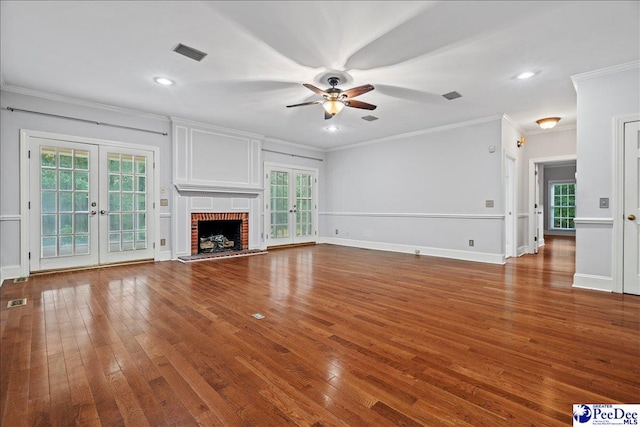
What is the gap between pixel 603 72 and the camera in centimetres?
366

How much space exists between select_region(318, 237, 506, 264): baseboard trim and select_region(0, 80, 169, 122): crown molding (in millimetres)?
5157

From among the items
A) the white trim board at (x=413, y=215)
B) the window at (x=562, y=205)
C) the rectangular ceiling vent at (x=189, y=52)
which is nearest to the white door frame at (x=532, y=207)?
the white trim board at (x=413, y=215)

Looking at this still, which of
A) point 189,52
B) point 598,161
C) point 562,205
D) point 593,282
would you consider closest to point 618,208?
point 598,161

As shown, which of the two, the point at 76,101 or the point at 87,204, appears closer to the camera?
the point at 76,101

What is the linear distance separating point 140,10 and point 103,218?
3725mm

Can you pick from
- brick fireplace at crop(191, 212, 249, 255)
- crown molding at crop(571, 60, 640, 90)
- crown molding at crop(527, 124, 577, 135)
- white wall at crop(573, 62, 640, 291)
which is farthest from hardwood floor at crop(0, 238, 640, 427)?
crown molding at crop(527, 124, 577, 135)

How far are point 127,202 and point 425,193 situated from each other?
5.93 m

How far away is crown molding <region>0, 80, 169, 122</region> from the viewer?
4250mm

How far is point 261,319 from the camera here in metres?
2.75

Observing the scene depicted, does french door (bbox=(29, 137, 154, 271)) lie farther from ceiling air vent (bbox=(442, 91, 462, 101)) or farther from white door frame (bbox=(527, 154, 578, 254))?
white door frame (bbox=(527, 154, 578, 254))

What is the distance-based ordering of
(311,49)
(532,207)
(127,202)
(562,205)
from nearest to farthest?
(311,49) → (127,202) → (532,207) → (562,205)

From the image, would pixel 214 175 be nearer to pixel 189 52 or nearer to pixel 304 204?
pixel 304 204

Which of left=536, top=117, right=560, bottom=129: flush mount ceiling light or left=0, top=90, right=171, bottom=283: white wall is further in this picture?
left=536, top=117, right=560, bottom=129: flush mount ceiling light

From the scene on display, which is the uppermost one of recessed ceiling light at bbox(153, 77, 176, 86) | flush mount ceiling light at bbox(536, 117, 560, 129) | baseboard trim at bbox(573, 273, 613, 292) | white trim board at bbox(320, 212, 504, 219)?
recessed ceiling light at bbox(153, 77, 176, 86)
